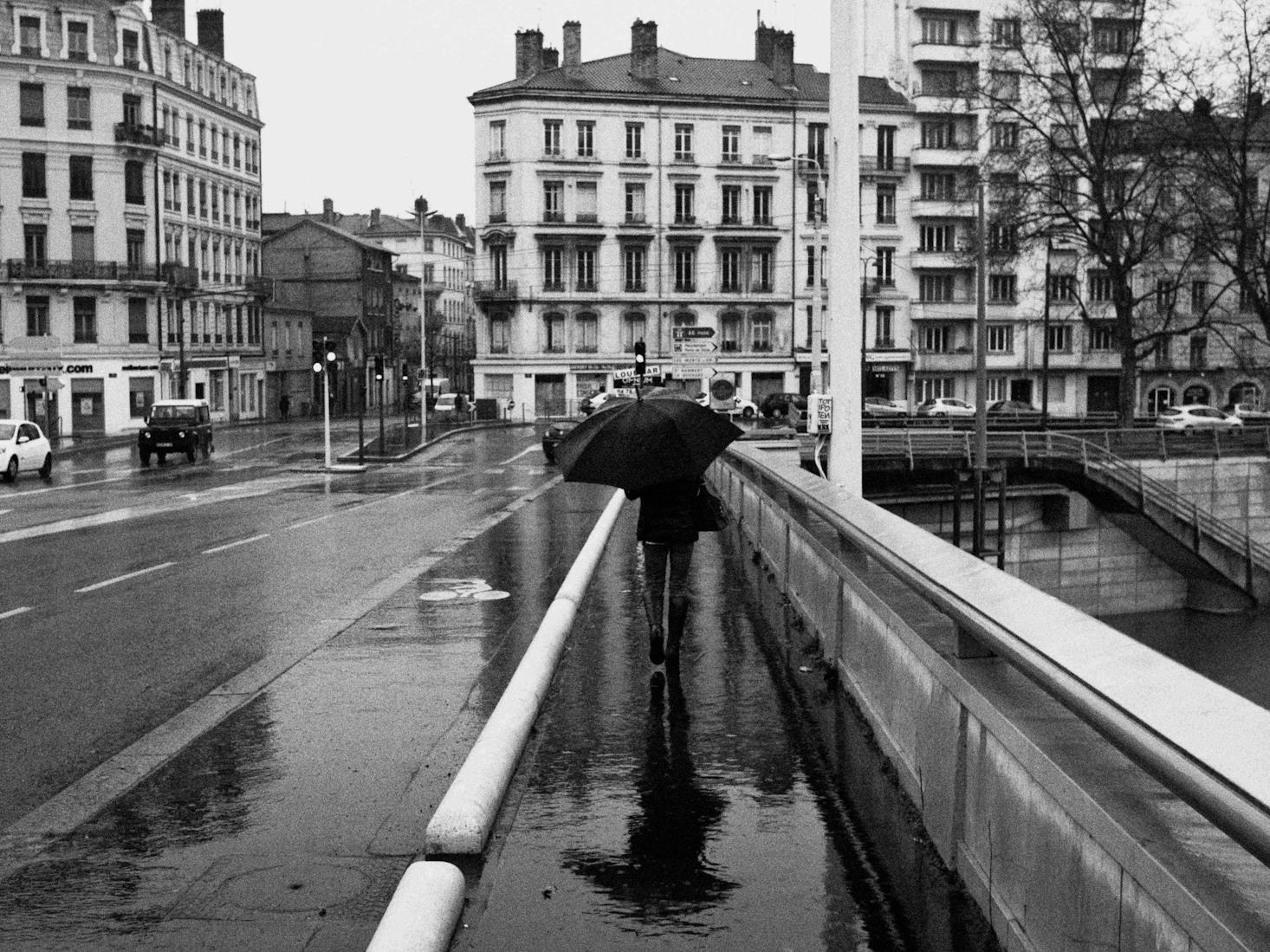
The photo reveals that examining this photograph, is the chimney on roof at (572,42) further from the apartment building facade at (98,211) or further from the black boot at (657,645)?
the black boot at (657,645)

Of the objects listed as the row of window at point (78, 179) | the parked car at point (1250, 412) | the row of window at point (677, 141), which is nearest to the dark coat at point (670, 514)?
the parked car at point (1250, 412)

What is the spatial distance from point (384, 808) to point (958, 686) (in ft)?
8.60

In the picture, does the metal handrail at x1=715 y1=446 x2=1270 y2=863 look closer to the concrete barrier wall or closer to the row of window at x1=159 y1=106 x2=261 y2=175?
the concrete barrier wall

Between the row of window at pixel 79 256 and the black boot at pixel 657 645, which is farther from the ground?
the row of window at pixel 79 256

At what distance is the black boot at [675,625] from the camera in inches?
385

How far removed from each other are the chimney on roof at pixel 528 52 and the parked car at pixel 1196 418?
38967mm

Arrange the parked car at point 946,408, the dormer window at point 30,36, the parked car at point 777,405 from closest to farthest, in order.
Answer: the dormer window at point 30,36 < the parked car at point 946,408 < the parked car at point 777,405

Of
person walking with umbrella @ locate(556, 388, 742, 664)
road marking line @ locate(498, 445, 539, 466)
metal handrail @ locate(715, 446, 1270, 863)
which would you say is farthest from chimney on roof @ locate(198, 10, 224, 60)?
metal handrail @ locate(715, 446, 1270, 863)

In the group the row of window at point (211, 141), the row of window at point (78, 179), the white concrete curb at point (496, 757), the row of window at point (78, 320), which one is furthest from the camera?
the row of window at point (211, 141)

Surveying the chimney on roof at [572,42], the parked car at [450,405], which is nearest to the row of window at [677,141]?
the chimney on roof at [572,42]

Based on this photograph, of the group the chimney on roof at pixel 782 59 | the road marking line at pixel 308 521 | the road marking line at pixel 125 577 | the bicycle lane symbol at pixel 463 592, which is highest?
the chimney on roof at pixel 782 59

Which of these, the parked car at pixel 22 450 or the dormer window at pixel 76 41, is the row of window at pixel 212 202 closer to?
the dormer window at pixel 76 41

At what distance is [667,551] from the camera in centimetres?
974

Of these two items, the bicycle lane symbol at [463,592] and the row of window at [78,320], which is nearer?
the bicycle lane symbol at [463,592]
